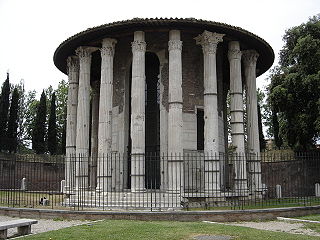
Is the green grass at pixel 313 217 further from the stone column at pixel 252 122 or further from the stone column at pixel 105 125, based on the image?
the stone column at pixel 105 125

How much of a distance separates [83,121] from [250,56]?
9014 millimetres

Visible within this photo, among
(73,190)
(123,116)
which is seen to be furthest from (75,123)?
(73,190)

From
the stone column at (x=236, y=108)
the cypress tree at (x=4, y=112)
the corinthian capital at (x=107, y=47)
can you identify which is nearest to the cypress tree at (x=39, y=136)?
the cypress tree at (x=4, y=112)

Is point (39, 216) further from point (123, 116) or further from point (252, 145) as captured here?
point (252, 145)

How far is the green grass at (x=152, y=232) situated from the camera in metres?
8.61

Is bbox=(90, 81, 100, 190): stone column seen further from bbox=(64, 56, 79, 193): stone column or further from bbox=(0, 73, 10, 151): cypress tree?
bbox=(0, 73, 10, 151): cypress tree

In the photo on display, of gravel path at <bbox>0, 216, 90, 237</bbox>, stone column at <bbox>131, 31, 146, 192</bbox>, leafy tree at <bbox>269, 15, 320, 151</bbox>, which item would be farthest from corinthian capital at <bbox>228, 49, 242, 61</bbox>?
gravel path at <bbox>0, 216, 90, 237</bbox>

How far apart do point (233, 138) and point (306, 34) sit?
1179 centimetres

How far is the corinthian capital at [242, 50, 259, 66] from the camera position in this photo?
19.7 meters

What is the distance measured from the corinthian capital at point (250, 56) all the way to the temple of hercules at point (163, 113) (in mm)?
51

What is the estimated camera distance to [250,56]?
1978 centimetres

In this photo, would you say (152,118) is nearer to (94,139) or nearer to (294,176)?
(94,139)

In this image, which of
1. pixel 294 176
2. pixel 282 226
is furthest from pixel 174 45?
pixel 294 176

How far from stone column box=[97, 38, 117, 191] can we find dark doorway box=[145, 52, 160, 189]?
228cm
